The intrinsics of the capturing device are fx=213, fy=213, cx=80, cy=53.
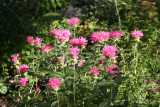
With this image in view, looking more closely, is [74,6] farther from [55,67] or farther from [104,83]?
[104,83]

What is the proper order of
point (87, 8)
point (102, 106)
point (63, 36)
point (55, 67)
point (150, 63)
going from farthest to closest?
point (87, 8) < point (150, 63) < point (55, 67) < point (63, 36) < point (102, 106)

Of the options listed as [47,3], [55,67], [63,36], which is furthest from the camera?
[47,3]

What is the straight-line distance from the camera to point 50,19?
3838 millimetres

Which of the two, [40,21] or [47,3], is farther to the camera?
[47,3]

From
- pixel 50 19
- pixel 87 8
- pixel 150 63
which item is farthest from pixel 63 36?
pixel 87 8

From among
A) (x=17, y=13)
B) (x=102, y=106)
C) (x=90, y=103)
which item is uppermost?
(x=17, y=13)

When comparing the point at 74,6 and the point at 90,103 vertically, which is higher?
the point at 74,6

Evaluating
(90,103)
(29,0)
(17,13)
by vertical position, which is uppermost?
(29,0)

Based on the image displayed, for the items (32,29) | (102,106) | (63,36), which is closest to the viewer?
(102,106)

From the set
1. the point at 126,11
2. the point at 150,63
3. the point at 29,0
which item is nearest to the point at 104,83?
the point at 150,63

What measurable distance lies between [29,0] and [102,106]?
3.36m

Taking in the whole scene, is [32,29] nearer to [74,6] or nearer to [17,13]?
[17,13]

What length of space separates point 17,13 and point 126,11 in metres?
1.91

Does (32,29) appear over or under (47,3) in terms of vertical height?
under
